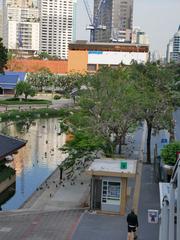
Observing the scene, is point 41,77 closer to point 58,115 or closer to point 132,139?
point 58,115

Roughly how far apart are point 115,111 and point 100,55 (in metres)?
85.6

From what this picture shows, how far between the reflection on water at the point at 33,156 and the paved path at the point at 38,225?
4463mm

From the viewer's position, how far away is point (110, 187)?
19.6 m

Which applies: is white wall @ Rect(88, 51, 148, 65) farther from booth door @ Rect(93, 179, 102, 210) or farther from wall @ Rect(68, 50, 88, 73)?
booth door @ Rect(93, 179, 102, 210)

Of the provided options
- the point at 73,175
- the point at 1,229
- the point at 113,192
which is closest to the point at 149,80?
the point at 73,175

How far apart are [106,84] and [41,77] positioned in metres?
62.7

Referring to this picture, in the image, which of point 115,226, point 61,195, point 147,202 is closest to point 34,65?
point 61,195

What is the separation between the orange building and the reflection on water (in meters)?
54.9

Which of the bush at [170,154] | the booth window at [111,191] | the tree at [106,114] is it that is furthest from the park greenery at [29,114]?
the booth window at [111,191]

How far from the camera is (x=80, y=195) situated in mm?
22828

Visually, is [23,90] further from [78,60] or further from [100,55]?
[100,55]

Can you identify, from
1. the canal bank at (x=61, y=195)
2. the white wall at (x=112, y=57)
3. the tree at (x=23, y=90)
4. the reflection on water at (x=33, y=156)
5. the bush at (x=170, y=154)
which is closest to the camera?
the canal bank at (x=61, y=195)

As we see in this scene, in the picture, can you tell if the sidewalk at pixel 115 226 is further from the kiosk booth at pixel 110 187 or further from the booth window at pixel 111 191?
the booth window at pixel 111 191

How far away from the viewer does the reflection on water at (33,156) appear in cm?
2705
